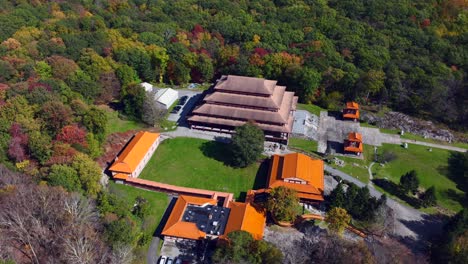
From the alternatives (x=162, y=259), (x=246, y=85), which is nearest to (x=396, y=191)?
(x=246, y=85)

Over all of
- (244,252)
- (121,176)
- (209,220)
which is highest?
(244,252)

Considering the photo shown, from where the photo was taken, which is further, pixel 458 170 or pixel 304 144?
pixel 304 144

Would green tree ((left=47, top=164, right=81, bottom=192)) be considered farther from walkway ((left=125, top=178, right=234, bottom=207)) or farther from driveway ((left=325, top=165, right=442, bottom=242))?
driveway ((left=325, top=165, right=442, bottom=242))

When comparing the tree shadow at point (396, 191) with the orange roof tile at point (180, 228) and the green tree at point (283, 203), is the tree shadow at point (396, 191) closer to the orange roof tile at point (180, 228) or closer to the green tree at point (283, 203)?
the green tree at point (283, 203)

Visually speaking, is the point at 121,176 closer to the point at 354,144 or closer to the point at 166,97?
the point at 166,97

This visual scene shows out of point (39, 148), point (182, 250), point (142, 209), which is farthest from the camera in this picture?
point (39, 148)

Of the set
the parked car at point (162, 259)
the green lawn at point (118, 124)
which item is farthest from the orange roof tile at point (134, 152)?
the parked car at point (162, 259)
